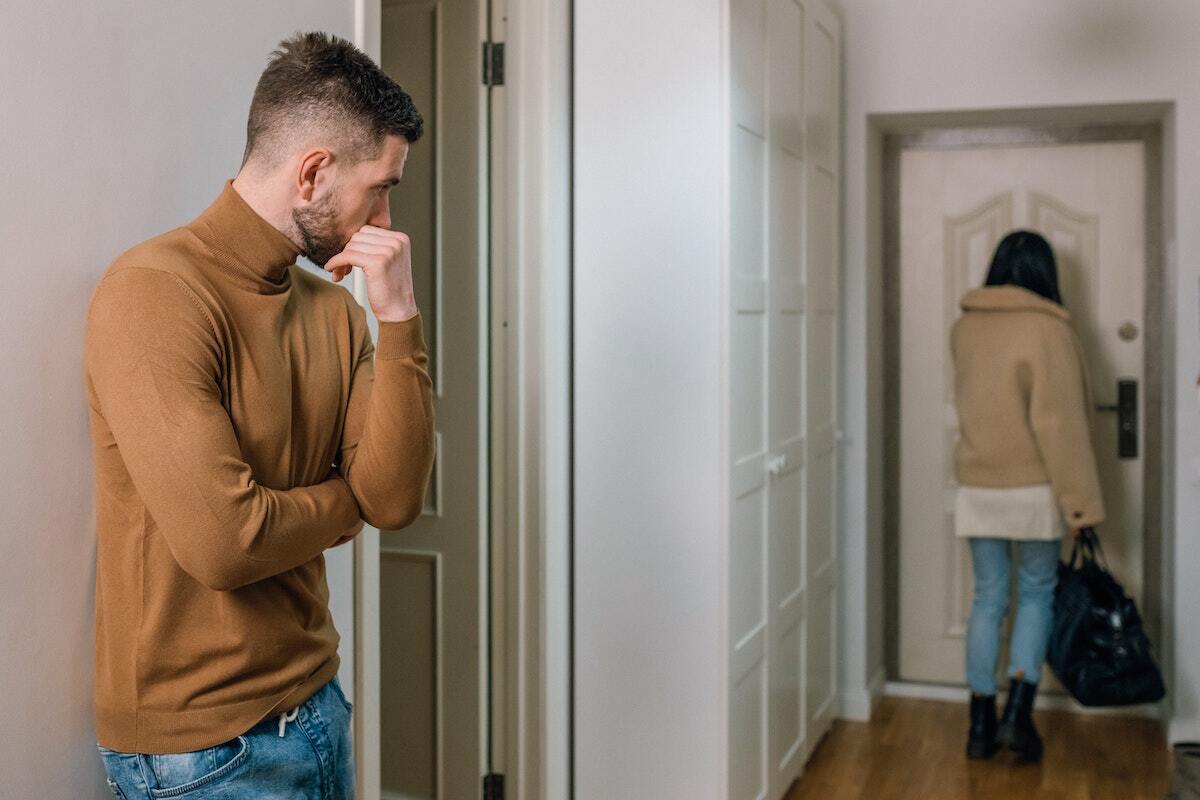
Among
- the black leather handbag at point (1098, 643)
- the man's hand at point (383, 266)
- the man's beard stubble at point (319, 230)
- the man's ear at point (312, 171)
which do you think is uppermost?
the man's ear at point (312, 171)

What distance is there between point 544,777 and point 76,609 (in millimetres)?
1602

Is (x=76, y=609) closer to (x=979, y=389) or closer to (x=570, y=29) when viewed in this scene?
(x=570, y=29)

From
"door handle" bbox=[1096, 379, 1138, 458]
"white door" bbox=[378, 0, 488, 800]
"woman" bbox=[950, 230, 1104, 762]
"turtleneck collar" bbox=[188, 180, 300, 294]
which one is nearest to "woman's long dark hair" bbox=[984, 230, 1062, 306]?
"woman" bbox=[950, 230, 1104, 762]

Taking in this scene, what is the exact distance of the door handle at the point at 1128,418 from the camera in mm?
4223

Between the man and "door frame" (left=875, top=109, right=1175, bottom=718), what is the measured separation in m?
3.17

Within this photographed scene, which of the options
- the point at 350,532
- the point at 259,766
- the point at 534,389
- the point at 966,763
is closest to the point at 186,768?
the point at 259,766

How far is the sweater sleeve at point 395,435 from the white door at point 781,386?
1431 mm

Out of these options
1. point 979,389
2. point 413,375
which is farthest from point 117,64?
point 979,389

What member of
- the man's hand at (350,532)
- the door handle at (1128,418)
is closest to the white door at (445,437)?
Result: the man's hand at (350,532)

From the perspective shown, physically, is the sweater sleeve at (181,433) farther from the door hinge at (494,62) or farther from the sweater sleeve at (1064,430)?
the sweater sleeve at (1064,430)

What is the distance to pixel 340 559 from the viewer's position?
211 centimetres

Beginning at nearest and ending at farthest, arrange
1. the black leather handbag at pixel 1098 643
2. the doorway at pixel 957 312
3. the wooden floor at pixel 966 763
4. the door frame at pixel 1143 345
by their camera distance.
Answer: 1. the wooden floor at pixel 966 763
2. the black leather handbag at pixel 1098 643
3. the door frame at pixel 1143 345
4. the doorway at pixel 957 312

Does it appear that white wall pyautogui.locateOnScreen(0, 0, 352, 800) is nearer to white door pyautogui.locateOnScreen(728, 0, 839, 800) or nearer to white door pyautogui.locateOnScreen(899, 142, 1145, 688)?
white door pyautogui.locateOnScreen(728, 0, 839, 800)

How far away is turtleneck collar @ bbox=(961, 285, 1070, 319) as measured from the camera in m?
3.75
